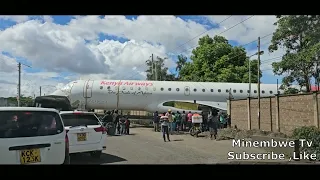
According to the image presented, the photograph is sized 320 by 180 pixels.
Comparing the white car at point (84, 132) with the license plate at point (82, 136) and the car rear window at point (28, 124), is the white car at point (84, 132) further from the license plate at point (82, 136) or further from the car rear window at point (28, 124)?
the car rear window at point (28, 124)

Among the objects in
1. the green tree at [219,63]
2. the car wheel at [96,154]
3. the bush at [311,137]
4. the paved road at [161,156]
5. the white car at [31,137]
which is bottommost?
the paved road at [161,156]

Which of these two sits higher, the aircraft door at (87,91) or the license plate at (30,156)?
the aircraft door at (87,91)

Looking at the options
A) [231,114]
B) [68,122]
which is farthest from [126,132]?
[68,122]

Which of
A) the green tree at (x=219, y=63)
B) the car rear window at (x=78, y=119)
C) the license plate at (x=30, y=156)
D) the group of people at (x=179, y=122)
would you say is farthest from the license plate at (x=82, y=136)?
the green tree at (x=219, y=63)

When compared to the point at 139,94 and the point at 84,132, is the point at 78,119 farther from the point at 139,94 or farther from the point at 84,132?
the point at 139,94

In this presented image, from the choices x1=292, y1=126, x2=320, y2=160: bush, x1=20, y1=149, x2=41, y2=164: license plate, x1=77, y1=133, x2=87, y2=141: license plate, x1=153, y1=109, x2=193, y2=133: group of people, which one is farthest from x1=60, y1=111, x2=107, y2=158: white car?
x1=153, y1=109, x2=193, y2=133: group of people

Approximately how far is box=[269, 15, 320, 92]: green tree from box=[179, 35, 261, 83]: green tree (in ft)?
73.7

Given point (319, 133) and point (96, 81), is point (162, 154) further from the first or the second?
point (96, 81)

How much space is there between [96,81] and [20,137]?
887 inches

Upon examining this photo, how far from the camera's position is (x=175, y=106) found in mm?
29656

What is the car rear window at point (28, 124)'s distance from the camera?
665 centimetres

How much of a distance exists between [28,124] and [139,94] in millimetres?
22087

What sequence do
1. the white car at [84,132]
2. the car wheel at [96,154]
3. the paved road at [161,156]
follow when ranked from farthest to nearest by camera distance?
the car wheel at [96,154]
the paved road at [161,156]
the white car at [84,132]

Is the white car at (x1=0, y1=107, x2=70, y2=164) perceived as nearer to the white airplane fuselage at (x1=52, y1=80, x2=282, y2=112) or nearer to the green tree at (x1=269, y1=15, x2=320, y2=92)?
the green tree at (x1=269, y1=15, x2=320, y2=92)
